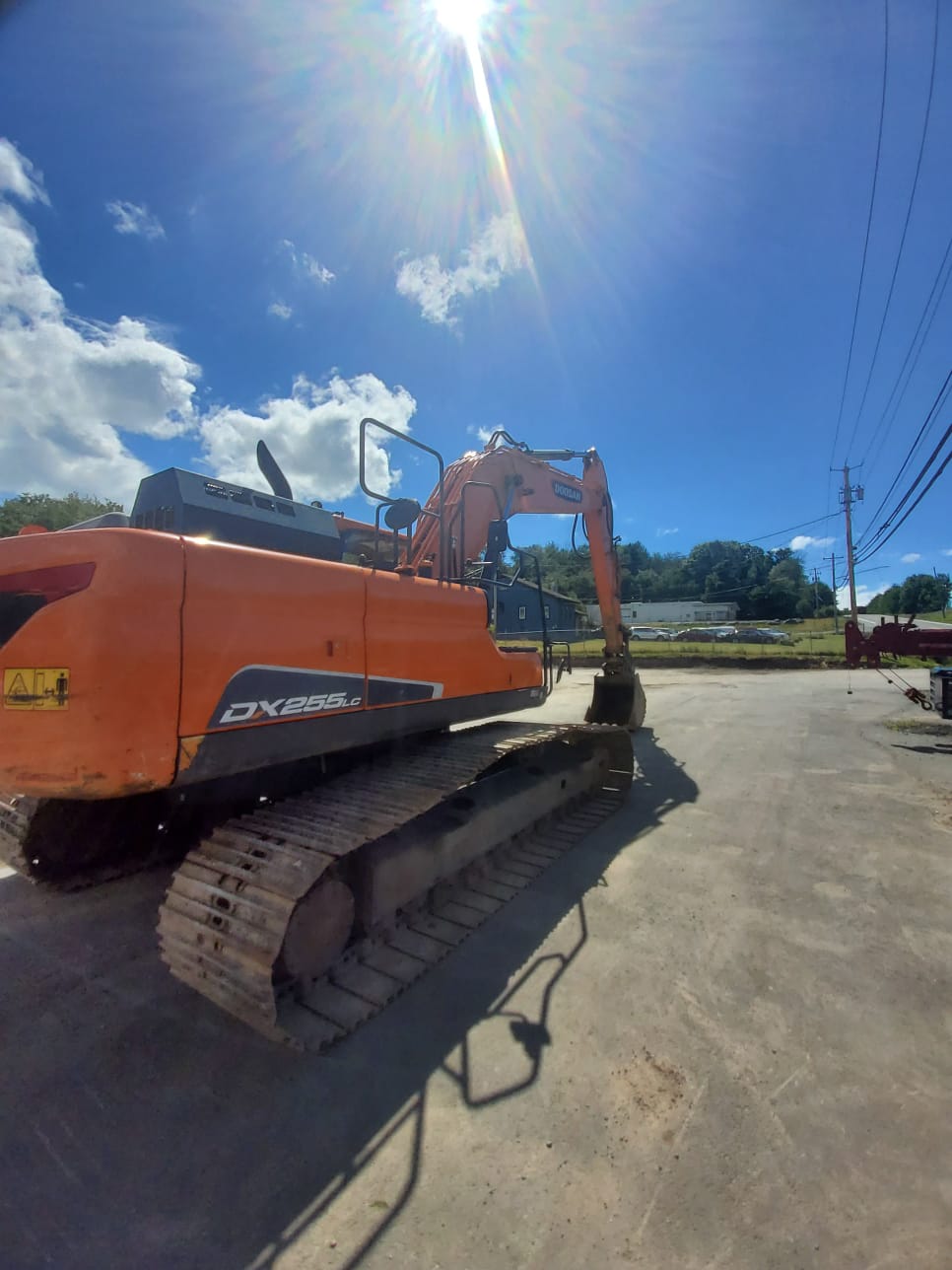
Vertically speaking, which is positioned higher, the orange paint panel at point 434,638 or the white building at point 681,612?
the white building at point 681,612

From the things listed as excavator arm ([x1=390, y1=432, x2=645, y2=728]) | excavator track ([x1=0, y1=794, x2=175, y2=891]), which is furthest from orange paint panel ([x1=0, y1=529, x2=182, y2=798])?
excavator arm ([x1=390, y1=432, x2=645, y2=728])

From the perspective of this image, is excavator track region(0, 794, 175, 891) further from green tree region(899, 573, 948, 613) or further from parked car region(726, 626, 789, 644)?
green tree region(899, 573, 948, 613)

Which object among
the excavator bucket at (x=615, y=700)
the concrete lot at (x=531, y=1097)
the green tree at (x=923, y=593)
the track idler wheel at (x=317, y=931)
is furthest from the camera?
the green tree at (x=923, y=593)

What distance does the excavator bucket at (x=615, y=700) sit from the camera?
8977 millimetres

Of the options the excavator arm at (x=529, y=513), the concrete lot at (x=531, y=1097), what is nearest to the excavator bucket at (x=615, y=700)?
the excavator arm at (x=529, y=513)

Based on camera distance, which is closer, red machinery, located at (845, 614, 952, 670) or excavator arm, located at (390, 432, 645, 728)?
excavator arm, located at (390, 432, 645, 728)

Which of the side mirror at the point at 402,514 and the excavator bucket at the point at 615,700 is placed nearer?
the side mirror at the point at 402,514

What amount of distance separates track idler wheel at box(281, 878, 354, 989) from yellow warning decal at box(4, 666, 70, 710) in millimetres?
1313

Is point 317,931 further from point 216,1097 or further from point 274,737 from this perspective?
point 274,737

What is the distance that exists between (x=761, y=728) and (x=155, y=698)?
1077 cm

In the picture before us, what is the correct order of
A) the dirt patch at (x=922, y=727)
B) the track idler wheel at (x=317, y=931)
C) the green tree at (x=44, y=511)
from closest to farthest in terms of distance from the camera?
the track idler wheel at (x=317, y=931) → the dirt patch at (x=922, y=727) → the green tree at (x=44, y=511)

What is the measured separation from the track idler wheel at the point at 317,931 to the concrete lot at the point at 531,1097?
347 millimetres

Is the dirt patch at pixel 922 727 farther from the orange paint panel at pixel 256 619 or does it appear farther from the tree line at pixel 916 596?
the tree line at pixel 916 596

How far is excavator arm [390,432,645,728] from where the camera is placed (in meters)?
5.00
